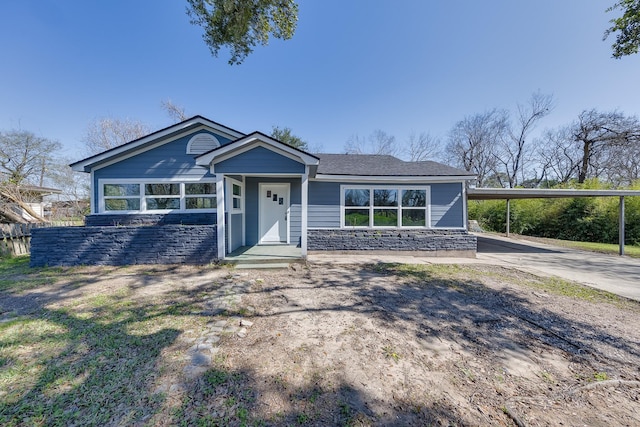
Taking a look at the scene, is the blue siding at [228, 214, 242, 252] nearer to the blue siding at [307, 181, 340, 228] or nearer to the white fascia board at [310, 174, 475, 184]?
the blue siding at [307, 181, 340, 228]

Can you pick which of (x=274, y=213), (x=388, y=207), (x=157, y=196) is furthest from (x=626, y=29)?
(x=157, y=196)

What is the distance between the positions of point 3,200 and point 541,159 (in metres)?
43.4

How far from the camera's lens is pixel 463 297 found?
4.58 m

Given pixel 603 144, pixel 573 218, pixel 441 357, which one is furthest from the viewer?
pixel 603 144

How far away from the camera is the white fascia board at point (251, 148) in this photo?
6.35 m

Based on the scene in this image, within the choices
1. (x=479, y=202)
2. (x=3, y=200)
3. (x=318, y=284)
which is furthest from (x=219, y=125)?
(x=479, y=202)

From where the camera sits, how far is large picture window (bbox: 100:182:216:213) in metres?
8.46

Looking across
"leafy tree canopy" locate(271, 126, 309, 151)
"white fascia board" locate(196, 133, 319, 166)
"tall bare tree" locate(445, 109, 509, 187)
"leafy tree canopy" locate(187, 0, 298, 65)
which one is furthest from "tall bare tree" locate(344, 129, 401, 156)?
"white fascia board" locate(196, 133, 319, 166)

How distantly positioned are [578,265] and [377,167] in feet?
23.8

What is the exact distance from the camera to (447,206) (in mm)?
8758

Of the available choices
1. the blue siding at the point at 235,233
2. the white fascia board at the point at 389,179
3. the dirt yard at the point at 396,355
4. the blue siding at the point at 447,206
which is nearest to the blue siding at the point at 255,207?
the blue siding at the point at 235,233

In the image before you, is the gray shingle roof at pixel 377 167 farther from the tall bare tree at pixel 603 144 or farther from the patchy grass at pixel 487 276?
the tall bare tree at pixel 603 144

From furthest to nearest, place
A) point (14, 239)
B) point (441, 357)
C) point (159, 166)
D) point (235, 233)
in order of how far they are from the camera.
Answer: point (159, 166) → point (14, 239) → point (235, 233) → point (441, 357)

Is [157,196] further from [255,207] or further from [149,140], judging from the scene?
[255,207]
